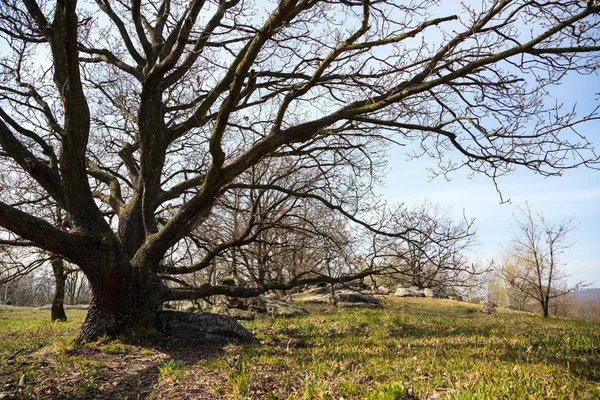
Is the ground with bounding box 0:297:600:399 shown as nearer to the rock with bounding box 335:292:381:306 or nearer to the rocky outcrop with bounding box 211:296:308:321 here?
the rocky outcrop with bounding box 211:296:308:321

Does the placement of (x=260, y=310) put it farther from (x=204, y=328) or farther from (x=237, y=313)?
(x=204, y=328)

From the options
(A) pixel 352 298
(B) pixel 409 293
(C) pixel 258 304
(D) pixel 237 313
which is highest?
(C) pixel 258 304

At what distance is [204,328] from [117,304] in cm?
183

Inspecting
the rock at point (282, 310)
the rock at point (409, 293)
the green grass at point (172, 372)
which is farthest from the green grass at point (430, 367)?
the rock at point (409, 293)

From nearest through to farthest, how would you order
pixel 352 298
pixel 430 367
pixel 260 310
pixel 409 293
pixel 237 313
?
1. pixel 430 367
2. pixel 237 313
3. pixel 260 310
4. pixel 352 298
5. pixel 409 293

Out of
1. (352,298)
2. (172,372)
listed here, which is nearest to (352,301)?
(352,298)

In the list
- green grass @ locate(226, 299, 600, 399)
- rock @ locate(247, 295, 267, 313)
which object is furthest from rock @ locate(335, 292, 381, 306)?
green grass @ locate(226, 299, 600, 399)

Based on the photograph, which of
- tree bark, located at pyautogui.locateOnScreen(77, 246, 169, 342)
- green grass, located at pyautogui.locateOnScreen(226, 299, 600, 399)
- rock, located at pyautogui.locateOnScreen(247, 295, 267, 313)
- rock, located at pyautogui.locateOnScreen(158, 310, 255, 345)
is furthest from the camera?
rock, located at pyautogui.locateOnScreen(247, 295, 267, 313)

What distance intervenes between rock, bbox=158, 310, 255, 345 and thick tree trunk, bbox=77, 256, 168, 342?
1.84 feet

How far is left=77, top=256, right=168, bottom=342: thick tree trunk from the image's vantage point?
734 centimetres

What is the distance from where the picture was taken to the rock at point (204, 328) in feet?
26.4

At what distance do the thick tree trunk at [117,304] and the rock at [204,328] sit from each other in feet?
1.84

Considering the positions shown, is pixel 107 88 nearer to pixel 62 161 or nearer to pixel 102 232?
pixel 62 161

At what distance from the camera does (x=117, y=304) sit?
24.7 feet
